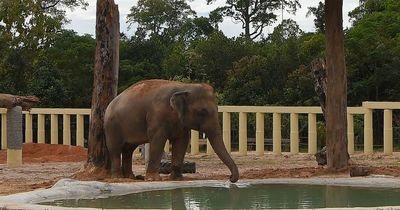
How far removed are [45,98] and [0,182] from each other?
21093 millimetres

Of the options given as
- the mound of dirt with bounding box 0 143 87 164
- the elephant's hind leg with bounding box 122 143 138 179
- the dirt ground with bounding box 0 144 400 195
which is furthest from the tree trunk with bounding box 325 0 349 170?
the mound of dirt with bounding box 0 143 87 164

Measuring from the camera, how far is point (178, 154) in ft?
45.3

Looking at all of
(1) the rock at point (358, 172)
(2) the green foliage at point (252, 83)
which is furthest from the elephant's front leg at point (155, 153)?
(2) the green foliage at point (252, 83)

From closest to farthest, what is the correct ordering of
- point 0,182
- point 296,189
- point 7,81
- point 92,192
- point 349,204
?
point 349,204, point 92,192, point 296,189, point 0,182, point 7,81

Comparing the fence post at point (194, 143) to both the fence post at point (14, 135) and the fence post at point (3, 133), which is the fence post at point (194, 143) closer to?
the fence post at point (14, 135)

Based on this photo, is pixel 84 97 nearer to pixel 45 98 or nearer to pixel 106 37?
pixel 45 98

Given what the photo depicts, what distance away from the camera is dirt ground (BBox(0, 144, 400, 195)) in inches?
569

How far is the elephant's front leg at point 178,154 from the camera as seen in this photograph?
45.2ft

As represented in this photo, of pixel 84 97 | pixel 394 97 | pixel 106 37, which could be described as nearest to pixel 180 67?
pixel 84 97

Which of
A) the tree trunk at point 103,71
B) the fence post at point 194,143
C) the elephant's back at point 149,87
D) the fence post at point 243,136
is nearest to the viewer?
the elephant's back at point 149,87

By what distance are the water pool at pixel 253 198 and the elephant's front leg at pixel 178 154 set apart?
2.05 m

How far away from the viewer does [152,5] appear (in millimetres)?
57750

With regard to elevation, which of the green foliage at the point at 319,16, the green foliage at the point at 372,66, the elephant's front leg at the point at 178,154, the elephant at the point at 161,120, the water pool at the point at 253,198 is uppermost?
the green foliage at the point at 319,16

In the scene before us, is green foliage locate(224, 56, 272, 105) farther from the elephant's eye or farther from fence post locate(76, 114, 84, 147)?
the elephant's eye
